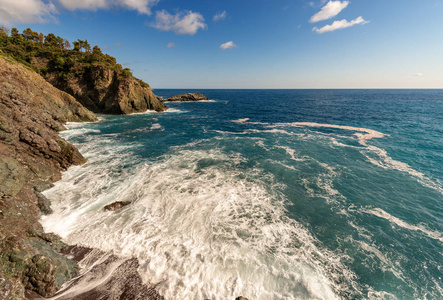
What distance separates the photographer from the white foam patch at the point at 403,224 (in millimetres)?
11133

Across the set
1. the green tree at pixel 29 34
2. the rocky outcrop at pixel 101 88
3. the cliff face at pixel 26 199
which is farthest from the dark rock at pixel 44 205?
the green tree at pixel 29 34

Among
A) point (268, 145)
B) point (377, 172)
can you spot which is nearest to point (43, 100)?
point (268, 145)

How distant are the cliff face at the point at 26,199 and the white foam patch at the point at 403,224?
20.4 m

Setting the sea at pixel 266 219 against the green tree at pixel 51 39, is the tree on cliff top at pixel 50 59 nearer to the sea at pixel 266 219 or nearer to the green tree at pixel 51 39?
the green tree at pixel 51 39

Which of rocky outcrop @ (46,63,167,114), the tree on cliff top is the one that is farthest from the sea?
the tree on cliff top

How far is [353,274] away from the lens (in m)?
8.86

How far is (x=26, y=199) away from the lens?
1146cm

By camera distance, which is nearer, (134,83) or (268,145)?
(268,145)

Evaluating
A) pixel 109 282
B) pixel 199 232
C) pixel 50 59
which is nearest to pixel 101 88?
pixel 50 59

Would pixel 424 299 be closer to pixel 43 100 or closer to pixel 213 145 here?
pixel 213 145

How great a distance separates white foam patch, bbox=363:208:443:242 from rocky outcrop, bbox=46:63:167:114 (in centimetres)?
5896

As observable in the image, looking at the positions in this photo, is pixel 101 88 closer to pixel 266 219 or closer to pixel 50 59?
pixel 50 59

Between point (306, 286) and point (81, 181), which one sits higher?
point (81, 181)

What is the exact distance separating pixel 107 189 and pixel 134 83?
4909 centimetres
